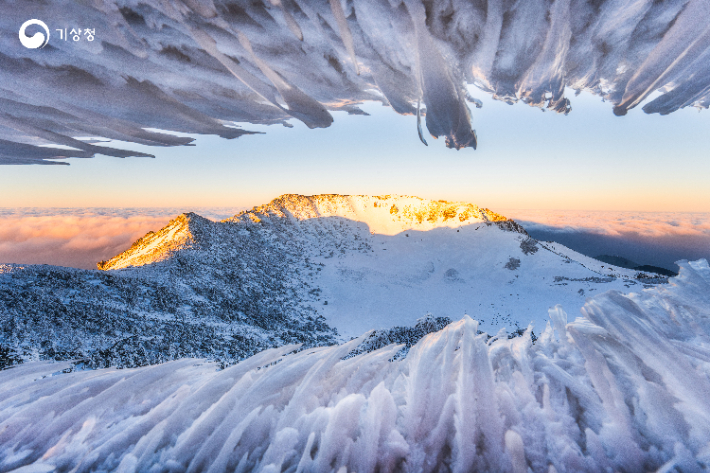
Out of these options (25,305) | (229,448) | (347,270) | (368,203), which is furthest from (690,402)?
(368,203)

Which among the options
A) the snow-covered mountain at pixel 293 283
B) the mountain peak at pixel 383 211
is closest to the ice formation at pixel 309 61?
the snow-covered mountain at pixel 293 283

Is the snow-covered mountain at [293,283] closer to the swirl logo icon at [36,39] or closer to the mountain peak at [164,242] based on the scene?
the mountain peak at [164,242]

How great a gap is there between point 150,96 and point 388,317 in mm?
12925

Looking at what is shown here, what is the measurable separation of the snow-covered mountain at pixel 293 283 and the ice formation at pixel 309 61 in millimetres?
3133

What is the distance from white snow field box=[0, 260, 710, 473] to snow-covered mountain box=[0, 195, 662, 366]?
315 cm

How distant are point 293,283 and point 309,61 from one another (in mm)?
14711

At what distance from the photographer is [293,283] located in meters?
15.9

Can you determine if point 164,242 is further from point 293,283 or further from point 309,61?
point 309,61

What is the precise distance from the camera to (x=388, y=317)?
13.6 metres

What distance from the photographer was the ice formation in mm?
1607

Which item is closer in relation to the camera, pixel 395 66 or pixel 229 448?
pixel 229 448

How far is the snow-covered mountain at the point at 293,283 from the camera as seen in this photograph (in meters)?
4.84

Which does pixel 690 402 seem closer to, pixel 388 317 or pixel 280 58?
pixel 280 58

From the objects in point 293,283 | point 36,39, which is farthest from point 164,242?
point 36,39
